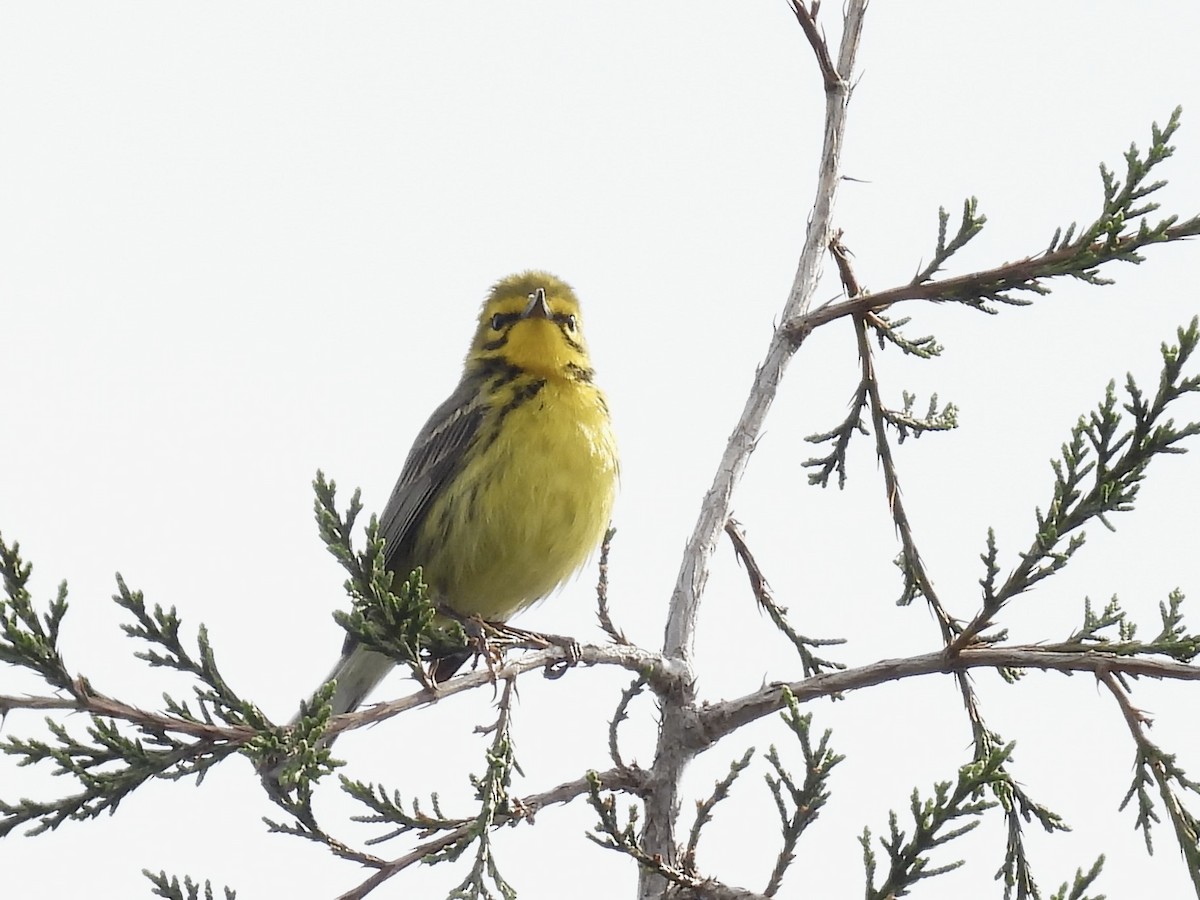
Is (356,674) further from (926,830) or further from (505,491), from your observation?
(926,830)

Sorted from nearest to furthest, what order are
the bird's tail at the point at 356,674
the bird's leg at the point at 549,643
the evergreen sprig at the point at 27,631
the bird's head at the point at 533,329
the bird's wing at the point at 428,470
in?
the evergreen sprig at the point at 27,631, the bird's leg at the point at 549,643, the bird's wing at the point at 428,470, the bird's tail at the point at 356,674, the bird's head at the point at 533,329

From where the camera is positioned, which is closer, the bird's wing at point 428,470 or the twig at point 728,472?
the twig at point 728,472

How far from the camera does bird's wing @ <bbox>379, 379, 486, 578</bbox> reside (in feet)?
19.8

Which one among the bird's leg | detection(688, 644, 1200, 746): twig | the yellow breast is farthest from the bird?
detection(688, 644, 1200, 746): twig

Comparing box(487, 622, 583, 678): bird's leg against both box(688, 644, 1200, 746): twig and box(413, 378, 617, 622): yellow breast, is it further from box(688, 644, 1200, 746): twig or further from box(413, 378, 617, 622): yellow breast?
box(413, 378, 617, 622): yellow breast

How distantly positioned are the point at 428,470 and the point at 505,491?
18.7 inches

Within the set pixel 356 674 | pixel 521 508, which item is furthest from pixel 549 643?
pixel 356 674

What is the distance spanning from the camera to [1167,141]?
13.4 feet

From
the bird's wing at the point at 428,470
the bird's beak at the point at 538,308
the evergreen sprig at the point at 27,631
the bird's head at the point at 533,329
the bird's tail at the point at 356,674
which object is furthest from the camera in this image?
the bird's beak at the point at 538,308

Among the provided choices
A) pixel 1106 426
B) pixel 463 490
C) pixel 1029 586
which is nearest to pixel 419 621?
pixel 1029 586

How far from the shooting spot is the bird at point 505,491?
5809 millimetres

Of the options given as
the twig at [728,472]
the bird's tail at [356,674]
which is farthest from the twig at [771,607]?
the bird's tail at [356,674]

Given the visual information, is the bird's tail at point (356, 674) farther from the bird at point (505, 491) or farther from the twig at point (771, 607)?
the twig at point (771, 607)

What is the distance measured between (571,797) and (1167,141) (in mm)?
2493
